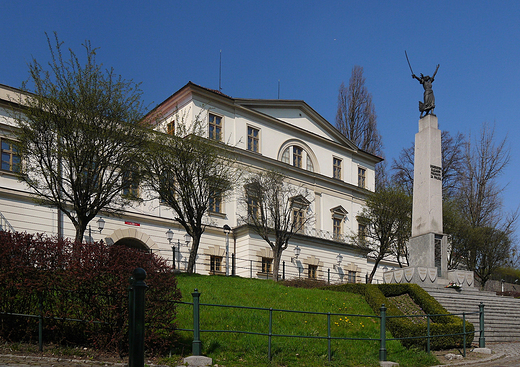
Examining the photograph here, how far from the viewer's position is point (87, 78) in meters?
20.9

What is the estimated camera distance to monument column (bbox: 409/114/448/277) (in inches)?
932

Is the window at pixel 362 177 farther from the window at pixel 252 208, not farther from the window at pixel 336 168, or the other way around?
the window at pixel 252 208

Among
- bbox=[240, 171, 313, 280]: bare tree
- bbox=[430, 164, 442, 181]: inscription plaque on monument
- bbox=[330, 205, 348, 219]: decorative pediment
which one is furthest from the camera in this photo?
bbox=[330, 205, 348, 219]: decorative pediment

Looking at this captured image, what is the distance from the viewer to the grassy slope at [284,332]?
36.0ft

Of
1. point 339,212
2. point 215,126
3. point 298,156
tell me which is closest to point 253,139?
point 215,126

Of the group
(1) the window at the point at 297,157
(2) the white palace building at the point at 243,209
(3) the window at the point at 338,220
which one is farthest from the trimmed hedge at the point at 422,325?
(3) the window at the point at 338,220

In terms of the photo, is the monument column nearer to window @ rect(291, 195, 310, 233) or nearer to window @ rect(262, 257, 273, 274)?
window @ rect(262, 257, 273, 274)

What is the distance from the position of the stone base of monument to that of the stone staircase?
52cm

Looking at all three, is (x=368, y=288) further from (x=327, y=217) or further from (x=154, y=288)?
(x=327, y=217)

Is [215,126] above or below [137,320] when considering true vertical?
above

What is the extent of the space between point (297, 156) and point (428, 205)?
18.2m

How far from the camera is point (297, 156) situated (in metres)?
41.3

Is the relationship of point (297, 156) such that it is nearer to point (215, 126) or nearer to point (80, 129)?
point (215, 126)

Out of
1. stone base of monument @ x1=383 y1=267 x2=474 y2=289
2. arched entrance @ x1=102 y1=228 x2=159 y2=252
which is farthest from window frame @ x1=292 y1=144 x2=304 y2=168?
stone base of monument @ x1=383 y1=267 x2=474 y2=289
